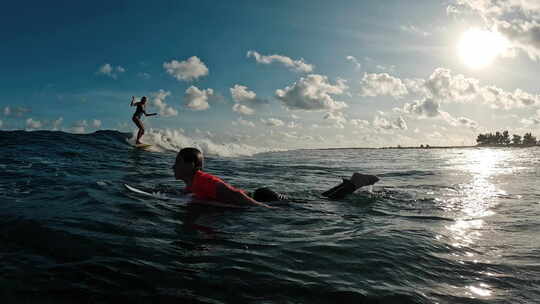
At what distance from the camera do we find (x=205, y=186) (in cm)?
595

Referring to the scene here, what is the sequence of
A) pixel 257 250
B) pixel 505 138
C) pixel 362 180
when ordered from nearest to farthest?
pixel 257 250 → pixel 362 180 → pixel 505 138

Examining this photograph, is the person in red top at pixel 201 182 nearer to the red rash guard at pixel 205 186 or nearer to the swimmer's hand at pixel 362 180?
the red rash guard at pixel 205 186

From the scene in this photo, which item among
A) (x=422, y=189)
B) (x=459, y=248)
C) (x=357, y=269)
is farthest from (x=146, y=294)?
(x=422, y=189)

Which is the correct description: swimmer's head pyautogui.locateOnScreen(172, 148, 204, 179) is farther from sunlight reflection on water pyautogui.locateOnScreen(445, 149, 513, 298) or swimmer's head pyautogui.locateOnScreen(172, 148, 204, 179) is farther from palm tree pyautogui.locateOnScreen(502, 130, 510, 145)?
palm tree pyautogui.locateOnScreen(502, 130, 510, 145)

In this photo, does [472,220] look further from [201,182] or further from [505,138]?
[505,138]

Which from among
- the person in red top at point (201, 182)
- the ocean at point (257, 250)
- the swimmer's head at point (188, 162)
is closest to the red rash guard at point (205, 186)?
the person in red top at point (201, 182)

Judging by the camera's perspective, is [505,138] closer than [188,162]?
No

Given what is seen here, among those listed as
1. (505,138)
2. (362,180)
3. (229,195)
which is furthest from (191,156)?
(505,138)

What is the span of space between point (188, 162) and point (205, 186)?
52 centimetres

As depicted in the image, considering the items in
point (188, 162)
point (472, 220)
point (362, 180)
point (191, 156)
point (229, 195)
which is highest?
point (191, 156)

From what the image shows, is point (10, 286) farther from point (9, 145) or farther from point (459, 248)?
point (9, 145)

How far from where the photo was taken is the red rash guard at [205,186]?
Result: 19.4 ft

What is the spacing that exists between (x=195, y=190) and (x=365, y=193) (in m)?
4.89

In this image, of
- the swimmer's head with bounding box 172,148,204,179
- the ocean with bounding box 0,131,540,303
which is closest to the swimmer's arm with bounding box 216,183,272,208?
the ocean with bounding box 0,131,540,303
